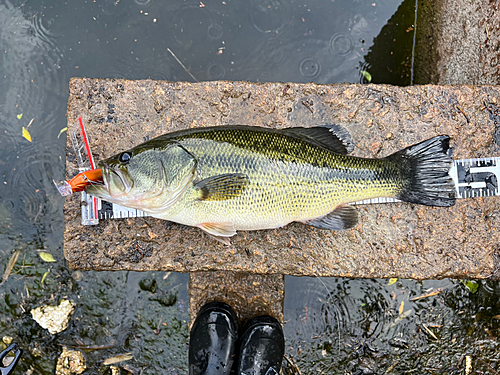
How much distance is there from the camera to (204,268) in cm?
313

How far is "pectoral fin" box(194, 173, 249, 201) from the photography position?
2479 mm

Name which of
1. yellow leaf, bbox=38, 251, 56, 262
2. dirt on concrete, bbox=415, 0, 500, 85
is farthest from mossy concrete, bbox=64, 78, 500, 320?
yellow leaf, bbox=38, 251, 56, 262

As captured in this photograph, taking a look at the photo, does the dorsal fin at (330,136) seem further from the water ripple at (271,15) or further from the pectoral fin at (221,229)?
the water ripple at (271,15)

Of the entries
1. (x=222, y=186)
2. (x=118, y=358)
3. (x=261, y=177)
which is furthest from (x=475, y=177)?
(x=118, y=358)

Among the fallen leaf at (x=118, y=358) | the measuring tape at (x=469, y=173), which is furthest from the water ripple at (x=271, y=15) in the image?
the fallen leaf at (x=118, y=358)

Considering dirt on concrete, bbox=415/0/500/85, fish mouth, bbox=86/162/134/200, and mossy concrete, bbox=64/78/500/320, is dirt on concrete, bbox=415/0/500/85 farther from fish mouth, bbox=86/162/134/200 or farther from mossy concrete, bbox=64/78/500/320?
fish mouth, bbox=86/162/134/200

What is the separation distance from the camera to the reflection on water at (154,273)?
372 cm

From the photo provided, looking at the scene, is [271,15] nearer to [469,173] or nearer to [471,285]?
[469,173]

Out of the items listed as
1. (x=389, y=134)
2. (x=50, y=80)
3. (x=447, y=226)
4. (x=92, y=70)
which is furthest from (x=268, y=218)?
(x=50, y=80)

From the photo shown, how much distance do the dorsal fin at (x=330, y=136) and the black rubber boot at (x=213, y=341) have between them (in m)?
1.99

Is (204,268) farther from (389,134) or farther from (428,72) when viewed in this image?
(428,72)

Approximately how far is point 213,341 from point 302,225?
1532mm

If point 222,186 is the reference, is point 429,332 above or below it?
below

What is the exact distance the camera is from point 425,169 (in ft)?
9.09
